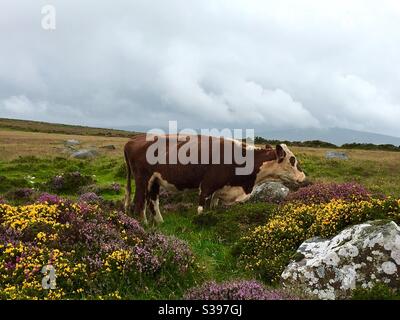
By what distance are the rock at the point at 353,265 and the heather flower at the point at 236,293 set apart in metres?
1.27

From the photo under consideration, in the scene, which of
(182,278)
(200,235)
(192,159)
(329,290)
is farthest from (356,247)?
(192,159)

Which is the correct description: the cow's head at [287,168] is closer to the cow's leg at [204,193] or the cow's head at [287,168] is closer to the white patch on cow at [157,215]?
the cow's leg at [204,193]

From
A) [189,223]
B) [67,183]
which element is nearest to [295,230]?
[189,223]

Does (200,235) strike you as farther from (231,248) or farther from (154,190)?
(154,190)

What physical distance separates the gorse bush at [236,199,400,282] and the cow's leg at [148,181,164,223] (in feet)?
15.0

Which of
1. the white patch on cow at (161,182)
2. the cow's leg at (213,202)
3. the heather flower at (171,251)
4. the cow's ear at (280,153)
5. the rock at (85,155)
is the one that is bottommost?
the heather flower at (171,251)

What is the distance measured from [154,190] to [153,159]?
115 cm

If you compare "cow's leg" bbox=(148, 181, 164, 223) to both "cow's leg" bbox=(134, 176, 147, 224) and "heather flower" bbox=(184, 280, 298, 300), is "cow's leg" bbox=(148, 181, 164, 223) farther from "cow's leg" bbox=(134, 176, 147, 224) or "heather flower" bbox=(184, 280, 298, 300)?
"heather flower" bbox=(184, 280, 298, 300)

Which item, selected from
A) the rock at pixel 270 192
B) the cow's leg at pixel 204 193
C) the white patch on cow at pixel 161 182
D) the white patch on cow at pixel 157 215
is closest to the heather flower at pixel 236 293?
the white patch on cow at pixel 157 215

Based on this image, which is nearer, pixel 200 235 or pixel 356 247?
pixel 356 247

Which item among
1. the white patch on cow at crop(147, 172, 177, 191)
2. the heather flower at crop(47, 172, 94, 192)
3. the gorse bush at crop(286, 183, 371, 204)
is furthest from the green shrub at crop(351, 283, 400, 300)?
the heather flower at crop(47, 172, 94, 192)

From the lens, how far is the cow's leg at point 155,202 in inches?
644

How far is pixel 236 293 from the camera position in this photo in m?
7.72
